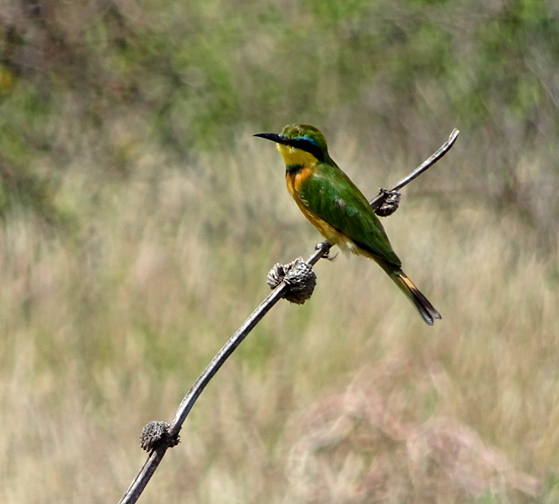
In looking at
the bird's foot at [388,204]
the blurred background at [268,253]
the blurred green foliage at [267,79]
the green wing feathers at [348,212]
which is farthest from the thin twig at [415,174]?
the blurred green foliage at [267,79]

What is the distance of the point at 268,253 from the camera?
5680mm

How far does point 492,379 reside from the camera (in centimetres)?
446

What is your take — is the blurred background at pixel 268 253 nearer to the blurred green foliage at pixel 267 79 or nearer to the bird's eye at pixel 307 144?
the blurred green foliage at pixel 267 79

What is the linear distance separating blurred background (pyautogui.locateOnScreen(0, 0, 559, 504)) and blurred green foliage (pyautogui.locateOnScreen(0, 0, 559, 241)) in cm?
2

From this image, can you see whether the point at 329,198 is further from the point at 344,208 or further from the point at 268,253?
the point at 268,253

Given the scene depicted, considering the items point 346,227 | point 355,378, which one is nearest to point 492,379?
point 355,378

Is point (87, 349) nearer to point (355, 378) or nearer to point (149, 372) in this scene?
point (149, 372)

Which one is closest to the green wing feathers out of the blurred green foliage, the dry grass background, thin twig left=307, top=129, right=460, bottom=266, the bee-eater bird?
the bee-eater bird

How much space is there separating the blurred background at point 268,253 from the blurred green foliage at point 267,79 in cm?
2

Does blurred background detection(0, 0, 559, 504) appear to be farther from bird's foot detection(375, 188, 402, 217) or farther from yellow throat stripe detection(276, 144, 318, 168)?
bird's foot detection(375, 188, 402, 217)

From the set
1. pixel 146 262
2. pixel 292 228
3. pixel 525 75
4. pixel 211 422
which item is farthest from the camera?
pixel 525 75

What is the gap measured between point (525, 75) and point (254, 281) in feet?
11.2

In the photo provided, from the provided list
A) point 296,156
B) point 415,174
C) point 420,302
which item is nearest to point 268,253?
point 296,156

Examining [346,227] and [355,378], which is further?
[355,378]
